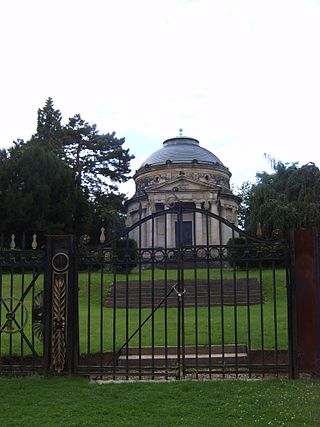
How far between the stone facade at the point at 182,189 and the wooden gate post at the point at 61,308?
30243 millimetres

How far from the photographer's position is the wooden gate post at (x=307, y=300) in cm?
736

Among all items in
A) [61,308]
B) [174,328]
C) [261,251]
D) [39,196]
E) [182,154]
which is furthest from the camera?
[182,154]

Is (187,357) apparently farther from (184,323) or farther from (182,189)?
(182,189)

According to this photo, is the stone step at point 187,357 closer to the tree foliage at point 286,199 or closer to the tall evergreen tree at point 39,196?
the tree foliage at point 286,199

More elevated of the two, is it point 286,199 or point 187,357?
point 286,199

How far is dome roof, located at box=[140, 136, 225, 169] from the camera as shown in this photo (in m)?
47.5

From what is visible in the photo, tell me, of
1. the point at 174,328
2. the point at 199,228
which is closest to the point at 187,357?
the point at 174,328

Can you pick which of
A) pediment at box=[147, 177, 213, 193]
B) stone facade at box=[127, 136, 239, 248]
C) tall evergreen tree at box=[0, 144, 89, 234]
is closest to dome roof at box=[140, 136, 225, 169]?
stone facade at box=[127, 136, 239, 248]

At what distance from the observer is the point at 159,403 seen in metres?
6.19

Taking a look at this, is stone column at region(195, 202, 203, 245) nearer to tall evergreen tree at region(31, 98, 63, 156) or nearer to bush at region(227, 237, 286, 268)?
tall evergreen tree at region(31, 98, 63, 156)

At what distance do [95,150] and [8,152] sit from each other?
9.20 metres

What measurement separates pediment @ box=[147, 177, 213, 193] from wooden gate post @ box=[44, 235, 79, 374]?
34981 millimetres

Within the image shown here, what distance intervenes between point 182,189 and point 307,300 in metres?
35.5

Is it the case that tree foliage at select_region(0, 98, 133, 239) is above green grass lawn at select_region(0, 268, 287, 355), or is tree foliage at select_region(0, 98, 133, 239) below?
above
